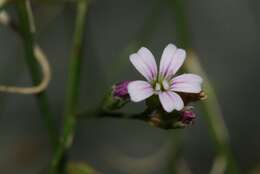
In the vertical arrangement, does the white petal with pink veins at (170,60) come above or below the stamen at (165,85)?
above

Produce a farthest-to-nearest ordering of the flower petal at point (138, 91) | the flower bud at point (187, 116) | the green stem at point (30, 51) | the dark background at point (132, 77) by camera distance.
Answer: the dark background at point (132, 77) → the green stem at point (30, 51) → the flower bud at point (187, 116) → the flower petal at point (138, 91)

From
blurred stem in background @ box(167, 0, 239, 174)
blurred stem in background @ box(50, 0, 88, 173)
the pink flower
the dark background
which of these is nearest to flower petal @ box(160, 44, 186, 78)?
the pink flower

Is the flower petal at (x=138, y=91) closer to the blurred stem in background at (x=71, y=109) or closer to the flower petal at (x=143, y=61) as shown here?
the flower petal at (x=143, y=61)

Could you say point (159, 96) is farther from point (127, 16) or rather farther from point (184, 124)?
point (127, 16)

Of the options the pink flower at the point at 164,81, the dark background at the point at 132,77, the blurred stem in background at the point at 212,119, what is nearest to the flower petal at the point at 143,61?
the pink flower at the point at 164,81

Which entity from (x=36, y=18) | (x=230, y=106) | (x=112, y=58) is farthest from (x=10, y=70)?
(x=230, y=106)

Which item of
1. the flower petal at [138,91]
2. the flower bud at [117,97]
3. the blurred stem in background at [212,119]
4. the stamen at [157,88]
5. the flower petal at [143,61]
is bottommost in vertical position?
the blurred stem in background at [212,119]

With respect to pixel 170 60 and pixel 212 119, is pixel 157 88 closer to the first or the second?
pixel 170 60
